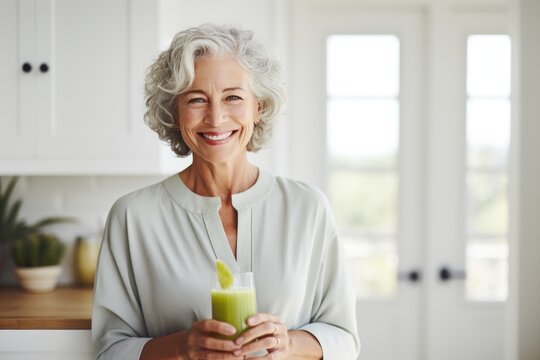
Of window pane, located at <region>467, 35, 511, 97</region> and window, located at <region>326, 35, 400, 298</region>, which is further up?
window pane, located at <region>467, 35, 511, 97</region>

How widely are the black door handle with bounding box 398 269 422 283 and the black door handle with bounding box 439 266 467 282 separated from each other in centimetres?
11

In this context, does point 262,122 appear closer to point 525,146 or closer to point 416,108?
point 525,146

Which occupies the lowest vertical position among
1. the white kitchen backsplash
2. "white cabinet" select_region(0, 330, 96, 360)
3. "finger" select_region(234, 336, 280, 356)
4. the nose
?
"white cabinet" select_region(0, 330, 96, 360)

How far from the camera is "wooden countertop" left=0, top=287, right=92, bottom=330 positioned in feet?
7.84

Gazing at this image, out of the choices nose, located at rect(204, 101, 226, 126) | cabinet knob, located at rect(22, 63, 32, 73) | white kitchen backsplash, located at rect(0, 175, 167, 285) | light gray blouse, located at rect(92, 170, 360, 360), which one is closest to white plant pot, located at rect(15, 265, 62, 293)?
white kitchen backsplash, located at rect(0, 175, 167, 285)

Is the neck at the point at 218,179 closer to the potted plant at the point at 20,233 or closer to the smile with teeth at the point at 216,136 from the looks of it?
the smile with teeth at the point at 216,136

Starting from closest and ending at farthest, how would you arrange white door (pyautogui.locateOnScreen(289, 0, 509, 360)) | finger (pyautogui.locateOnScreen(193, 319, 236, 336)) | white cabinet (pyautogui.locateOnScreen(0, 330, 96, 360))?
1. finger (pyautogui.locateOnScreen(193, 319, 236, 336))
2. white cabinet (pyautogui.locateOnScreen(0, 330, 96, 360))
3. white door (pyautogui.locateOnScreen(289, 0, 509, 360))

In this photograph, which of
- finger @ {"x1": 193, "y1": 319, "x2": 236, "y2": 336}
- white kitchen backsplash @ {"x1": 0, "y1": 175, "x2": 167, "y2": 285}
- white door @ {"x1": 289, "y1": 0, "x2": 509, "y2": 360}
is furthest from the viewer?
white door @ {"x1": 289, "y1": 0, "x2": 509, "y2": 360}

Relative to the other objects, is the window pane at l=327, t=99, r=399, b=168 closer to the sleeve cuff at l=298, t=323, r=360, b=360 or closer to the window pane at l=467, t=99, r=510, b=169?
the window pane at l=467, t=99, r=510, b=169

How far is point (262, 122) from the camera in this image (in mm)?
1839

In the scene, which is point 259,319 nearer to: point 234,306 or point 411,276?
point 234,306

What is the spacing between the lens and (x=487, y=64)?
11.7 ft

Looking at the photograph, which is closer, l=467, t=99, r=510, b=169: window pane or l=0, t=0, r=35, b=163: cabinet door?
l=0, t=0, r=35, b=163: cabinet door

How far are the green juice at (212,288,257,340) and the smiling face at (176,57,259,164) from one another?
35 centimetres
